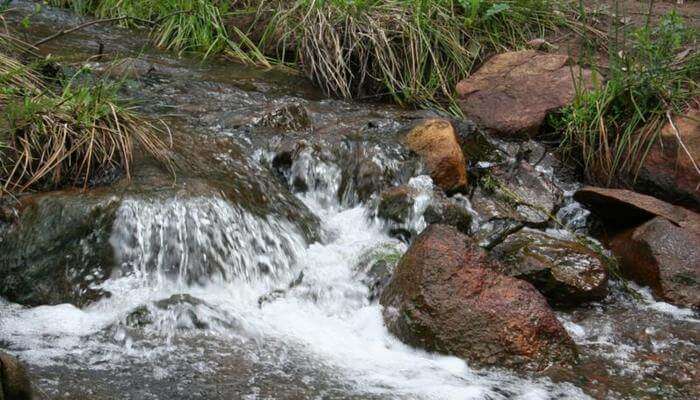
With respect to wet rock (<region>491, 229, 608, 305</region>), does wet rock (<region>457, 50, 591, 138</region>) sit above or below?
above

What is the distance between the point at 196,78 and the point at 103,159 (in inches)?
88.4

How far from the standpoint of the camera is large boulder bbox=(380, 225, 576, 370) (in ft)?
10.1

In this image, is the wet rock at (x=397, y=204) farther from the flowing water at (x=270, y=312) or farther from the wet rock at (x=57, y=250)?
the wet rock at (x=57, y=250)

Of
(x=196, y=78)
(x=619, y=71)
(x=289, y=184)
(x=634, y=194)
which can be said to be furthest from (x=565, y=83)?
(x=196, y=78)

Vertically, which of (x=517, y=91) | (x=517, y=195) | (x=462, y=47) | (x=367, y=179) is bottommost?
(x=517, y=195)

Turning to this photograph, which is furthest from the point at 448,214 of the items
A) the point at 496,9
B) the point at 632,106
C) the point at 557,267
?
the point at 496,9

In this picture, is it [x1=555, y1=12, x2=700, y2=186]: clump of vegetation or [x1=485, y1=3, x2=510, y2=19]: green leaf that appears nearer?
[x1=555, y1=12, x2=700, y2=186]: clump of vegetation

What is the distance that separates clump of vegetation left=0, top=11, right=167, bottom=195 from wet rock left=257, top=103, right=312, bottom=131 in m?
0.99

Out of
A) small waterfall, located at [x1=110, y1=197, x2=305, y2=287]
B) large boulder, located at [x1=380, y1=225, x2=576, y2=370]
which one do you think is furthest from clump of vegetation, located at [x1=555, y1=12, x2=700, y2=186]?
small waterfall, located at [x1=110, y1=197, x2=305, y2=287]

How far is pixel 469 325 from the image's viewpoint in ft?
10.3

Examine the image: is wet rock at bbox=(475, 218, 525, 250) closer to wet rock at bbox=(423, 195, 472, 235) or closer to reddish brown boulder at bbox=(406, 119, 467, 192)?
wet rock at bbox=(423, 195, 472, 235)

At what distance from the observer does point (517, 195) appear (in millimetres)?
4770

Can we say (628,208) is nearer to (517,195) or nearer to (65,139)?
(517,195)

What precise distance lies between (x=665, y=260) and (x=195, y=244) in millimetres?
2331
